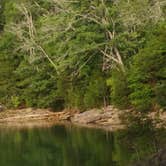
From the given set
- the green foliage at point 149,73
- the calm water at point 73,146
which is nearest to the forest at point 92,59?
the green foliage at point 149,73

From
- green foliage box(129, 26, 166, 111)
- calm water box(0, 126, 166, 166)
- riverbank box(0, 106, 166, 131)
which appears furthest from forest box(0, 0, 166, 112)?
calm water box(0, 126, 166, 166)

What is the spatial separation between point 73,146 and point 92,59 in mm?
16303

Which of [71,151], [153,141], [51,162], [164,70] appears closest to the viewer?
[153,141]

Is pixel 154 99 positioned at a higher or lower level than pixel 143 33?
lower

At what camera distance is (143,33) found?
138 ft

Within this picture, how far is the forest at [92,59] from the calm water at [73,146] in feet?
13.5

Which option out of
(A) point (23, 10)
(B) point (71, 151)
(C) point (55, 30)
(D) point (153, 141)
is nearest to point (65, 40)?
(C) point (55, 30)

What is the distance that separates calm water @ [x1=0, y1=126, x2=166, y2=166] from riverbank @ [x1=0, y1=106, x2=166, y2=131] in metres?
2.00

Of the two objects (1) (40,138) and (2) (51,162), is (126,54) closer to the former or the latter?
(1) (40,138)

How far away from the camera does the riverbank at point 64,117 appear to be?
36.5 m

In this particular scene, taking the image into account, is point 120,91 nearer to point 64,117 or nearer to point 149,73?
point 149,73

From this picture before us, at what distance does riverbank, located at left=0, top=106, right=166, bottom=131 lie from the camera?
3652cm

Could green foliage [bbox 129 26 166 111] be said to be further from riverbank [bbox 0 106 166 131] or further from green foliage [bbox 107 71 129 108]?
riverbank [bbox 0 106 166 131]

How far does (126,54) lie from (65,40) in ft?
15.3
